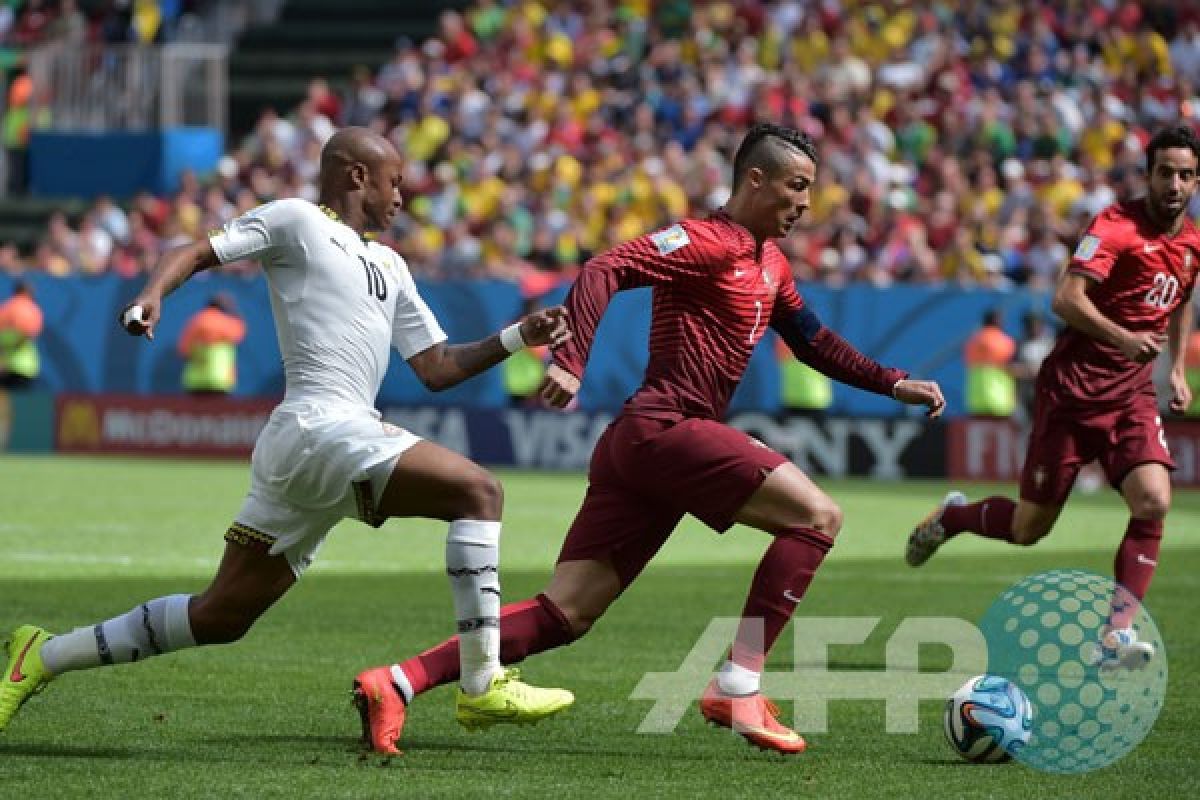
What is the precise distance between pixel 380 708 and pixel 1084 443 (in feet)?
13.9

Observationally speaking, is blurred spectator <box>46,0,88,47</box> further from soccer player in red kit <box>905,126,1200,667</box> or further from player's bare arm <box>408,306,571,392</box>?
player's bare arm <box>408,306,571,392</box>

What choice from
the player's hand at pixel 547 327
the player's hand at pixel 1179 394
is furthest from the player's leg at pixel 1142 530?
the player's hand at pixel 547 327

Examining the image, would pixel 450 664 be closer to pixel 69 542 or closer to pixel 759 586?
pixel 759 586

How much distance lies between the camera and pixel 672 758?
26.9 ft

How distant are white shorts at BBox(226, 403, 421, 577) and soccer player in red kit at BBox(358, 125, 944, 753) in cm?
57

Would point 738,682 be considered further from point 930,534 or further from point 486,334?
point 486,334

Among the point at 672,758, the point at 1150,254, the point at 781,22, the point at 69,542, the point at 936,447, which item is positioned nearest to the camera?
the point at 672,758

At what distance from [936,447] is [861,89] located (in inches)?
241

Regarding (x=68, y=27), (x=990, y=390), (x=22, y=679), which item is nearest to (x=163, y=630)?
(x=22, y=679)

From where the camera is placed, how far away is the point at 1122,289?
10.9m

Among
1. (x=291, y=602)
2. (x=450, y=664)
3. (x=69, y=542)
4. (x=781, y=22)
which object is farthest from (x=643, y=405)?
(x=781, y=22)

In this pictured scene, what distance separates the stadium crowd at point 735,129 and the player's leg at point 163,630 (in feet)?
58.5

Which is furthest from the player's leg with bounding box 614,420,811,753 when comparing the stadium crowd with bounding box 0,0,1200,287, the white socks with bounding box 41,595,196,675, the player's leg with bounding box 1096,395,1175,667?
the stadium crowd with bounding box 0,0,1200,287

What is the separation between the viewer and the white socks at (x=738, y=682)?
8.15m
